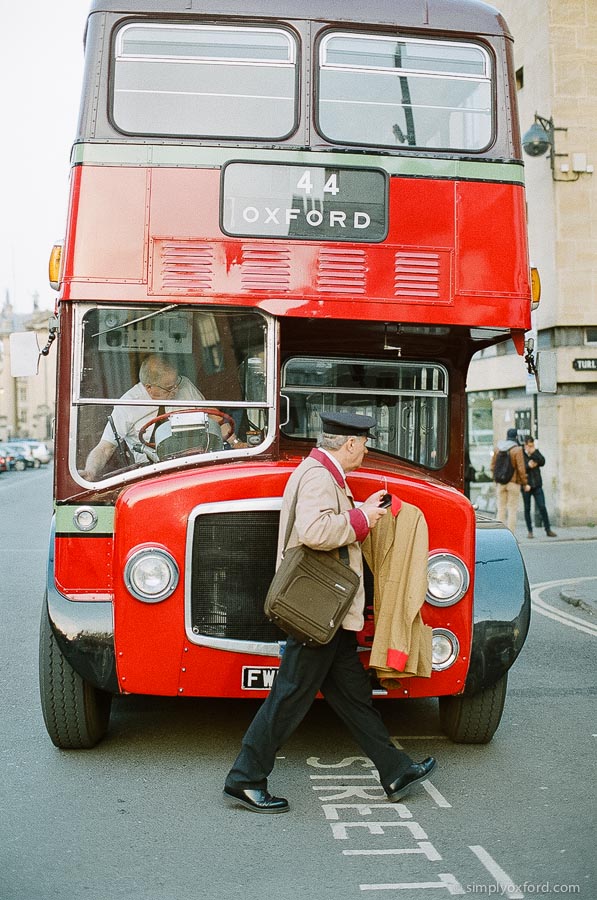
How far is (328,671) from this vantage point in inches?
207

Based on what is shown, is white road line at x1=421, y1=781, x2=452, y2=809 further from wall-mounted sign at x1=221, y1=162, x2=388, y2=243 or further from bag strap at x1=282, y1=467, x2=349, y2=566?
wall-mounted sign at x1=221, y1=162, x2=388, y2=243

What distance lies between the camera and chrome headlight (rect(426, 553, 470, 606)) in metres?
5.73

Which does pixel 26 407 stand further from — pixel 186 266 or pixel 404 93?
pixel 186 266

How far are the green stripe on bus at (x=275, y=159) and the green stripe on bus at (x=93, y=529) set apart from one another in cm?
178

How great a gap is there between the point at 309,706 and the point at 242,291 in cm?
214

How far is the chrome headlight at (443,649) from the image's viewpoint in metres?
5.77

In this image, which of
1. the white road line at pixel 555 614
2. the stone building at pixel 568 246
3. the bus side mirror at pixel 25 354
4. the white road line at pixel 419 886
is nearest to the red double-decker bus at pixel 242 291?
the bus side mirror at pixel 25 354

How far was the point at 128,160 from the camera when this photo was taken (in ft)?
20.0

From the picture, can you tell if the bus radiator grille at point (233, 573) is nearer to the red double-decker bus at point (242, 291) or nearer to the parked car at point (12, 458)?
the red double-decker bus at point (242, 291)

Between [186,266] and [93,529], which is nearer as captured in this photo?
[93,529]

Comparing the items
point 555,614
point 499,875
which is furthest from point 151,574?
point 555,614

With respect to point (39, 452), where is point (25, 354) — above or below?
below

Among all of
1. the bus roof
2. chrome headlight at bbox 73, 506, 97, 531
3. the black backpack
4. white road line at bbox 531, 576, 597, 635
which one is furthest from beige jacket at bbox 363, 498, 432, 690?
the black backpack

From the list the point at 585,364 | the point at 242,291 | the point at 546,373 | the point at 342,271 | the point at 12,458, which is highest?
the point at 585,364
